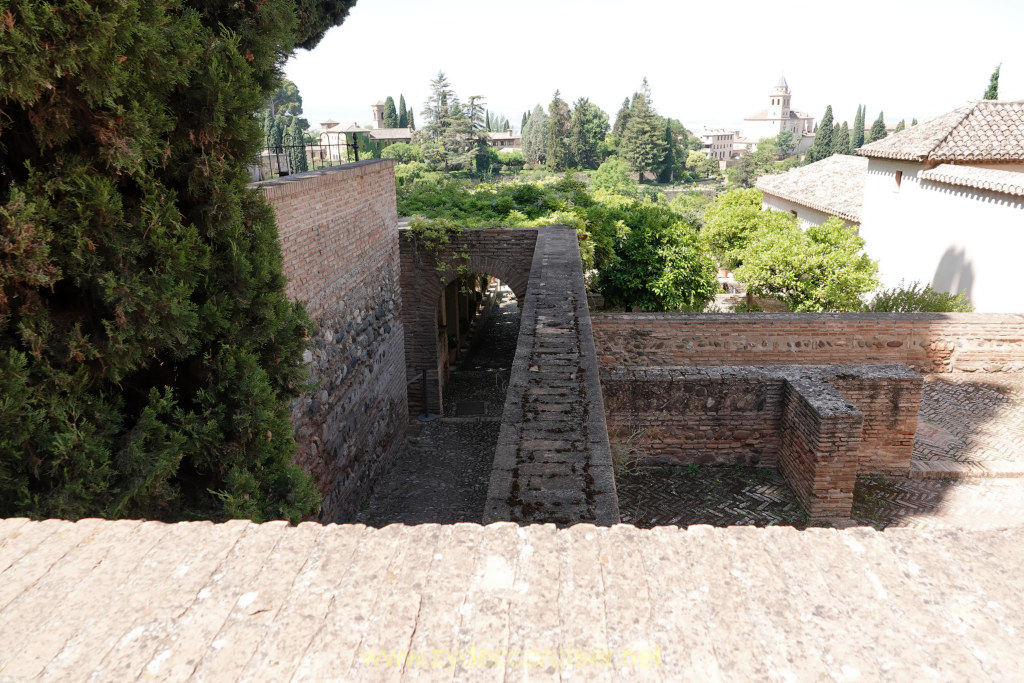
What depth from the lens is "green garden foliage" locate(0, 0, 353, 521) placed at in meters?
3.33

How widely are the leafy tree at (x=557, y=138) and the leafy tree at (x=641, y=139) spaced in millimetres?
6771

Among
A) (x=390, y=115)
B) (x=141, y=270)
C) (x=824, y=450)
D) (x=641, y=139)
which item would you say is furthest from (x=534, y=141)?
(x=141, y=270)

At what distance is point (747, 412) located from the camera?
818 cm

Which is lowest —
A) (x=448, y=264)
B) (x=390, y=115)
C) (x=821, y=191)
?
(x=448, y=264)

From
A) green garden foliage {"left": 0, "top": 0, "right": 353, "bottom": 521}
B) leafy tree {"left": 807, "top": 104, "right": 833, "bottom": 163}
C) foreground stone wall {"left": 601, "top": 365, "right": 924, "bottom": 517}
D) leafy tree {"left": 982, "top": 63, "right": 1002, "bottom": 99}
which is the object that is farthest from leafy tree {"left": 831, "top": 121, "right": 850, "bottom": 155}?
green garden foliage {"left": 0, "top": 0, "right": 353, "bottom": 521}

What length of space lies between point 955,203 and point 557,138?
189ft

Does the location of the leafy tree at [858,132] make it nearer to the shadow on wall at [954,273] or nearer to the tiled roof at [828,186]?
the tiled roof at [828,186]

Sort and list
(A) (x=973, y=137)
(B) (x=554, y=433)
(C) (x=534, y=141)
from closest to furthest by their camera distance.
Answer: (B) (x=554, y=433)
(A) (x=973, y=137)
(C) (x=534, y=141)

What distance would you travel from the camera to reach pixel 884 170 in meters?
17.7

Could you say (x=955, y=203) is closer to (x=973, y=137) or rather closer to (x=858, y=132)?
(x=973, y=137)

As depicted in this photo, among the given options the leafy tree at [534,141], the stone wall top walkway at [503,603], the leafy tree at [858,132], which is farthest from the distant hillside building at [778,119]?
the stone wall top walkway at [503,603]

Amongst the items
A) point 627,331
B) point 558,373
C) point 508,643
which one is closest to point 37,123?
point 508,643

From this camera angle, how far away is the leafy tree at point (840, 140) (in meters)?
60.8

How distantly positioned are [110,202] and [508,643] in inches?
130
